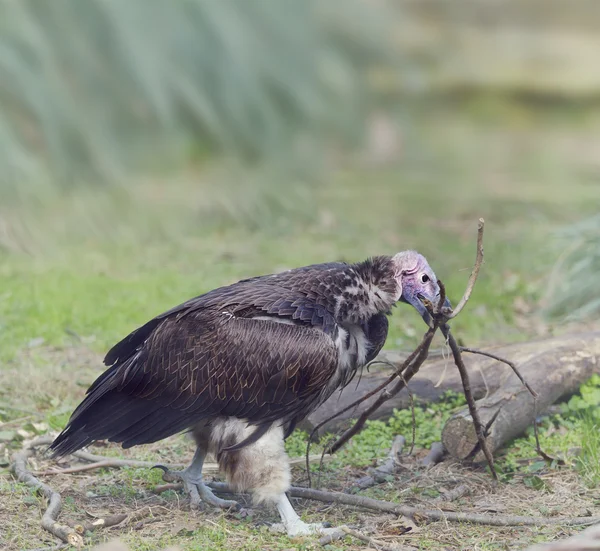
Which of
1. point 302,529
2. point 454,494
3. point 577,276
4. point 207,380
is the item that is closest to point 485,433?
point 454,494

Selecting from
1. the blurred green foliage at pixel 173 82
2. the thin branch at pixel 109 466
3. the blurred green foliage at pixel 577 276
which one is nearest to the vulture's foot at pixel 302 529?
the thin branch at pixel 109 466

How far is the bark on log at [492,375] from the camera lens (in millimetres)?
4387

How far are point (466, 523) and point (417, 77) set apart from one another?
22.4 ft

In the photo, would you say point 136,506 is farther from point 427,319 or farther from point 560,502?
point 560,502

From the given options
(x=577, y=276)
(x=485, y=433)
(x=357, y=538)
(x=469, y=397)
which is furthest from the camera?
(x=577, y=276)

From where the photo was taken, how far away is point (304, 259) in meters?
7.17

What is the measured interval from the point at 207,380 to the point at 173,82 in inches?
203

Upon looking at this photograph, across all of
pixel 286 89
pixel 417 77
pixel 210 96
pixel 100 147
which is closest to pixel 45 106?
pixel 100 147

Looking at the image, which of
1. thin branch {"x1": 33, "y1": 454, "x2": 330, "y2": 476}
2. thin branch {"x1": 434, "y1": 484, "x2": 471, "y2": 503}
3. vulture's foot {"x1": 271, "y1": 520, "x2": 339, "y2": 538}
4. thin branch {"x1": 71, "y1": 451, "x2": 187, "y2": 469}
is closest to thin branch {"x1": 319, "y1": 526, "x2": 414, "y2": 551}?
vulture's foot {"x1": 271, "y1": 520, "x2": 339, "y2": 538}

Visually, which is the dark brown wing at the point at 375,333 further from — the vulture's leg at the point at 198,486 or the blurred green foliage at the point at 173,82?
the blurred green foliage at the point at 173,82

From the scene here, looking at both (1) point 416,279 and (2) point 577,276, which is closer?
(1) point 416,279

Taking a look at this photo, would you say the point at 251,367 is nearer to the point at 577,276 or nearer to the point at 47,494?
A: the point at 47,494

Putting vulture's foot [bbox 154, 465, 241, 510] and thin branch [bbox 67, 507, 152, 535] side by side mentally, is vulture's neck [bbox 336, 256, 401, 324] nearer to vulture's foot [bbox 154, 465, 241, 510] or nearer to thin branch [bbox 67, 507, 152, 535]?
vulture's foot [bbox 154, 465, 241, 510]

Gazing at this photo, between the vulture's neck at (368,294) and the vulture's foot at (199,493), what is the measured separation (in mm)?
803
